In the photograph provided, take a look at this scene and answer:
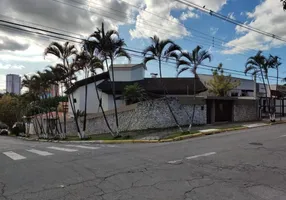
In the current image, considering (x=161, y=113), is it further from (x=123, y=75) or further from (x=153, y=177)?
(x=153, y=177)

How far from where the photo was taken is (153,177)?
7.45 meters

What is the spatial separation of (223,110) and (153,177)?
831 inches

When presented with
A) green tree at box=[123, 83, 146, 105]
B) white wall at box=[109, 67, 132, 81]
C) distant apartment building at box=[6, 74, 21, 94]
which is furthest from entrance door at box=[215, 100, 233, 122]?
distant apartment building at box=[6, 74, 21, 94]

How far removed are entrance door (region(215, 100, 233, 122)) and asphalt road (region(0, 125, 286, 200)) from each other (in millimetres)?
15734

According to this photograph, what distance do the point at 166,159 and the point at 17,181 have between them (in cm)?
477

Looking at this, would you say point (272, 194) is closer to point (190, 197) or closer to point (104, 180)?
point (190, 197)

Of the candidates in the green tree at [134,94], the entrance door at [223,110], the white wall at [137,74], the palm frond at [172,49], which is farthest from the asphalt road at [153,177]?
the white wall at [137,74]

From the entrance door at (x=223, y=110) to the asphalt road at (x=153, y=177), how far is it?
15.7 metres

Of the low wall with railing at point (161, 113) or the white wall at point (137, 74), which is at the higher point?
the white wall at point (137, 74)

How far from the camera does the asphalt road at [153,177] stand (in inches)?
240

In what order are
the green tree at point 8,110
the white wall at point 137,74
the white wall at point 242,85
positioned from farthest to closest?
1. the green tree at point 8,110
2. the white wall at point 242,85
3. the white wall at point 137,74

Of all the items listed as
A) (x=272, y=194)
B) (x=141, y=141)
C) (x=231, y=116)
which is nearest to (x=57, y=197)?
(x=272, y=194)

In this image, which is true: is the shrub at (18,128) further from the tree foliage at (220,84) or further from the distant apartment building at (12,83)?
the tree foliage at (220,84)

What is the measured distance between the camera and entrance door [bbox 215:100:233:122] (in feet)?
87.6
